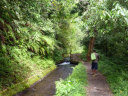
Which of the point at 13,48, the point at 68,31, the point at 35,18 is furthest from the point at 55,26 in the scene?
the point at 35,18

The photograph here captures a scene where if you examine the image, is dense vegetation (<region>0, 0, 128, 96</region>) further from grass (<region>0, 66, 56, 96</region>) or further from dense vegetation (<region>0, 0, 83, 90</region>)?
grass (<region>0, 66, 56, 96</region>)

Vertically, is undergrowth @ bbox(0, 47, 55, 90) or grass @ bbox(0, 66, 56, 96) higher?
undergrowth @ bbox(0, 47, 55, 90)

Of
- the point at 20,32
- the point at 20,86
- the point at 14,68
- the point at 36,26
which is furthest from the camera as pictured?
the point at 36,26

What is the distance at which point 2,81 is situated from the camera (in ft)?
20.9

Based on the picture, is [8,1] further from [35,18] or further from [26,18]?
[35,18]

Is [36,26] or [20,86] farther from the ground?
[36,26]

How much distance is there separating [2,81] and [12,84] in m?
0.57

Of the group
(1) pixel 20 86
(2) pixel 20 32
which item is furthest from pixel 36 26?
(1) pixel 20 86

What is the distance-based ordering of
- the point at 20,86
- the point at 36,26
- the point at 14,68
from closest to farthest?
the point at 20,86, the point at 14,68, the point at 36,26

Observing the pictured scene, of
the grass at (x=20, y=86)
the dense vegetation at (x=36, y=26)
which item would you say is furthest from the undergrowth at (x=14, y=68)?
the grass at (x=20, y=86)

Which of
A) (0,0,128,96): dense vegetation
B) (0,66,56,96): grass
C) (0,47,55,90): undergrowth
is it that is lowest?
(0,66,56,96): grass

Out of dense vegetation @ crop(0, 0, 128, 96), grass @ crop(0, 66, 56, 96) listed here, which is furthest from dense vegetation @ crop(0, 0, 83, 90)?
grass @ crop(0, 66, 56, 96)

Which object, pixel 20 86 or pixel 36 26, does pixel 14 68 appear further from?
pixel 36 26

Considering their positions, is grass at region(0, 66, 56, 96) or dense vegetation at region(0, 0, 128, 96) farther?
grass at region(0, 66, 56, 96)
